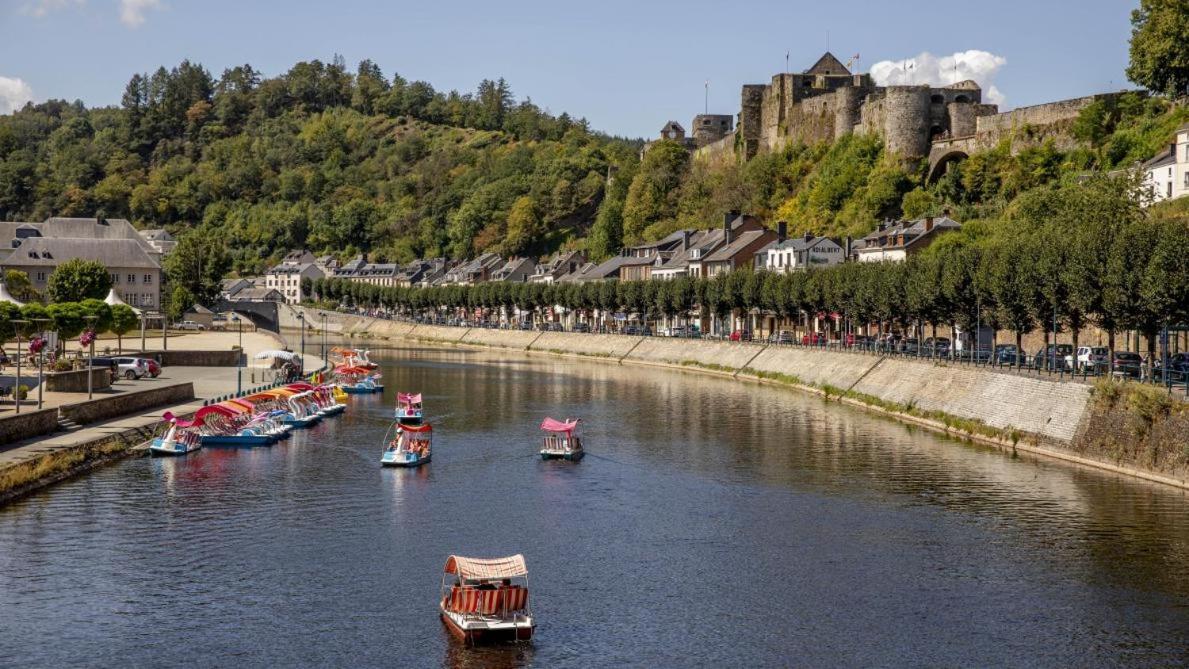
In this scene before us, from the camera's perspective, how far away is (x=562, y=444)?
53.5 meters

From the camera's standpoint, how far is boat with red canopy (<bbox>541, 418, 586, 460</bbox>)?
5262 cm

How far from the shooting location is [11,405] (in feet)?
175

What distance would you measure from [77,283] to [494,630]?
95.5 meters

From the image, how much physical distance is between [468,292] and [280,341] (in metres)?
47.1

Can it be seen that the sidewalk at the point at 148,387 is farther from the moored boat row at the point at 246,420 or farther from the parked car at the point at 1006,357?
the parked car at the point at 1006,357

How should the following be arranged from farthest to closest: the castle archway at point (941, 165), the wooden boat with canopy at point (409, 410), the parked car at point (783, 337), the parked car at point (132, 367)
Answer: the castle archway at point (941, 165), the parked car at point (783, 337), the parked car at point (132, 367), the wooden boat with canopy at point (409, 410)

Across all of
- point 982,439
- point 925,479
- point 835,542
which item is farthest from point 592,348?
point 835,542

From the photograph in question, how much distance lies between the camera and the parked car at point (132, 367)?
247ft

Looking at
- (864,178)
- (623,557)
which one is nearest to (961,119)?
(864,178)

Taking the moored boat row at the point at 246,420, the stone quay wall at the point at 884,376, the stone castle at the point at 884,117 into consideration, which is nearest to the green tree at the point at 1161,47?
the stone castle at the point at 884,117

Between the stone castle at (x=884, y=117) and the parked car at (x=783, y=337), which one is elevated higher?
the stone castle at (x=884, y=117)

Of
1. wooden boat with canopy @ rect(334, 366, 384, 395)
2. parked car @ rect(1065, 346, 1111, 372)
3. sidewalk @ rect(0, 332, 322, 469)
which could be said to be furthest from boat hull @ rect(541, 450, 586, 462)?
wooden boat with canopy @ rect(334, 366, 384, 395)

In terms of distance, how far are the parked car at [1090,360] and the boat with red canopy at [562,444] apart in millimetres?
20611

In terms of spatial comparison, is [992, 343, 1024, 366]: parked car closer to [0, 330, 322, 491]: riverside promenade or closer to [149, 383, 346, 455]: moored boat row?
[149, 383, 346, 455]: moored boat row
